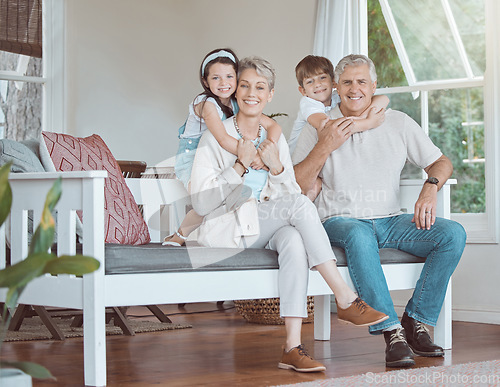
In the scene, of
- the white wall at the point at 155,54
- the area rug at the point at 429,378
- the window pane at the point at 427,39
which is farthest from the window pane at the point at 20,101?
the area rug at the point at 429,378

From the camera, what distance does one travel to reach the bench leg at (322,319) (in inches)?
129

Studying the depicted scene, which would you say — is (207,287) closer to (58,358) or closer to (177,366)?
(177,366)

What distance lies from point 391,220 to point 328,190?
28 cm

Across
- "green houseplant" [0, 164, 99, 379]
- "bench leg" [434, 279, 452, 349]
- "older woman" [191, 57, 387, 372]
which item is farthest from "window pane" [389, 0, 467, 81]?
"green houseplant" [0, 164, 99, 379]

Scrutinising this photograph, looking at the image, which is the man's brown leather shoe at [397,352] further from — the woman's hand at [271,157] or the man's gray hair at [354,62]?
the man's gray hair at [354,62]

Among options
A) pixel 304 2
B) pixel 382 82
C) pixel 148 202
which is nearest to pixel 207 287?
pixel 148 202

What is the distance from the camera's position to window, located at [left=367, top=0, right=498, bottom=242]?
13.4 ft

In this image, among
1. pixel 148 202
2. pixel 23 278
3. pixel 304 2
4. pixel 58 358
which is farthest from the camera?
pixel 304 2

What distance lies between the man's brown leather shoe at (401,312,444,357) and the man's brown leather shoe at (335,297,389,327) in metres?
0.39

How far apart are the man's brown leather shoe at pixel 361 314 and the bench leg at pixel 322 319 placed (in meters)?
0.72

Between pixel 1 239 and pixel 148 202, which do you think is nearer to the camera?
pixel 1 239

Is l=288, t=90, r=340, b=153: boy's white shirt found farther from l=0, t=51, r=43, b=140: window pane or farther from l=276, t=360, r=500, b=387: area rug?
l=0, t=51, r=43, b=140: window pane

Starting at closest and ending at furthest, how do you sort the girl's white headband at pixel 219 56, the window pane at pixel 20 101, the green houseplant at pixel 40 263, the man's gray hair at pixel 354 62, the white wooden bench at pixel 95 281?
1. the green houseplant at pixel 40 263
2. the white wooden bench at pixel 95 281
3. the girl's white headband at pixel 219 56
4. the man's gray hair at pixel 354 62
5. the window pane at pixel 20 101

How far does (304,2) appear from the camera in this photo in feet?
15.6
